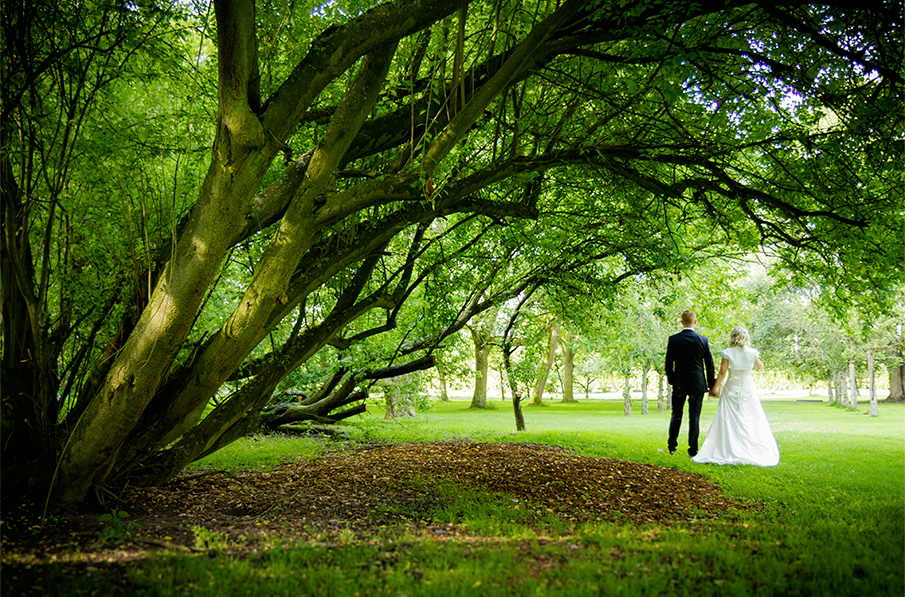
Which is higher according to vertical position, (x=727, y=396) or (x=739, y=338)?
(x=739, y=338)

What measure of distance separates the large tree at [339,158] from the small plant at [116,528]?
0.45 metres

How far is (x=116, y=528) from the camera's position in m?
4.10

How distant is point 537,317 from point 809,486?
23.3 feet

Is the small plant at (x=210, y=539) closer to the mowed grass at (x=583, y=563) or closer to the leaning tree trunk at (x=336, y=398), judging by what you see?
the mowed grass at (x=583, y=563)

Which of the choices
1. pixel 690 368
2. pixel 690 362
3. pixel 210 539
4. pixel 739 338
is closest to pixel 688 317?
pixel 690 362

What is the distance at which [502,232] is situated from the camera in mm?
9406

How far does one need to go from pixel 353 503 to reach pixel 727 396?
261 inches

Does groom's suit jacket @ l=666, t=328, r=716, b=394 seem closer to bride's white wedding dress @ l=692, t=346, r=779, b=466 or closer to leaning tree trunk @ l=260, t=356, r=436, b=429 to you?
bride's white wedding dress @ l=692, t=346, r=779, b=466

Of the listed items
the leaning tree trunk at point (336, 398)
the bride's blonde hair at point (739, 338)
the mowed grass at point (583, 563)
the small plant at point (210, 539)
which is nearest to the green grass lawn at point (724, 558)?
the mowed grass at point (583, 563)

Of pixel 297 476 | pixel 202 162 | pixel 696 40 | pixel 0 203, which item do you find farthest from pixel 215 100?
pixel 696 40

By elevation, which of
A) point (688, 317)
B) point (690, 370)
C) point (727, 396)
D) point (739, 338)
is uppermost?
point (688, 317)

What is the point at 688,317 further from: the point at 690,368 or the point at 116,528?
the point at 116,528

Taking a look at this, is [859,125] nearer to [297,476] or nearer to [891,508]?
[891,508]

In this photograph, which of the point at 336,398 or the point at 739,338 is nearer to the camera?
the point at 739,338
